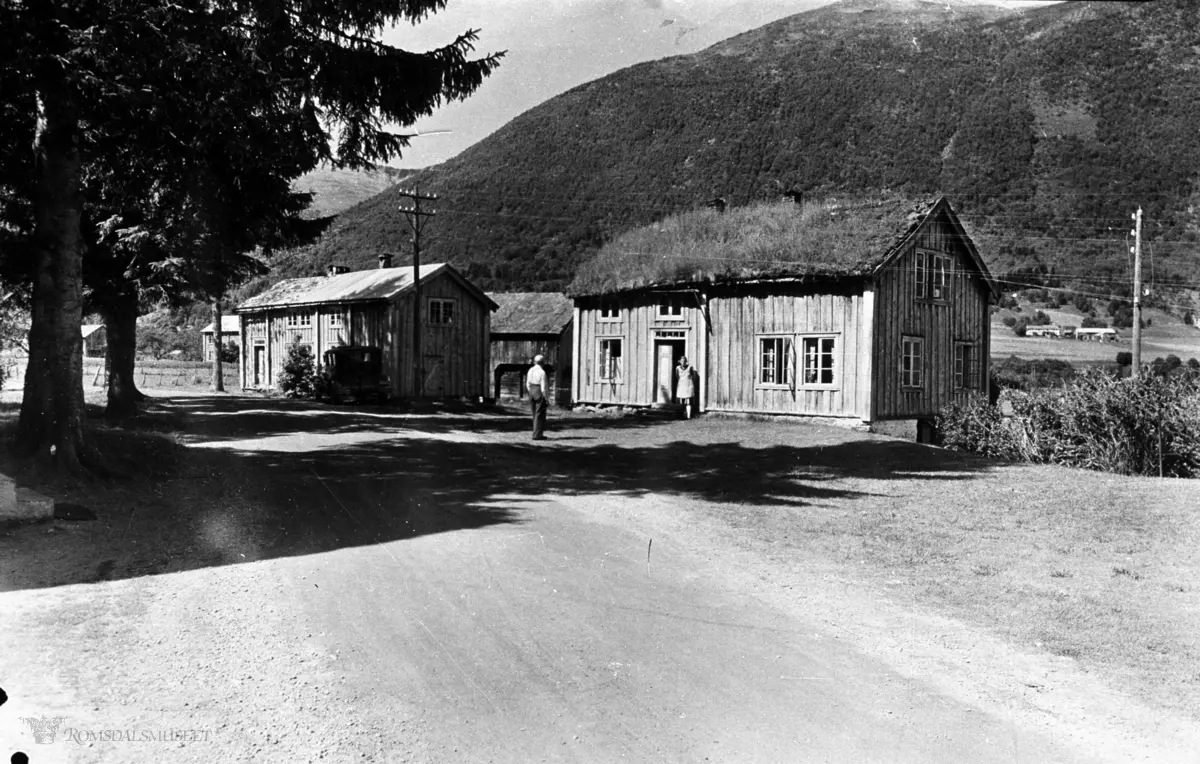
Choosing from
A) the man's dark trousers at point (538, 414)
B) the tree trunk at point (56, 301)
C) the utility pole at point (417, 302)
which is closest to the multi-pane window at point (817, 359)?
the man's dark trousers at point (538, 414)

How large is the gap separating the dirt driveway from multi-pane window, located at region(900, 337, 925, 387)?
16.2 metres

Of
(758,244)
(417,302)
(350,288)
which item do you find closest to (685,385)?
(758,244)

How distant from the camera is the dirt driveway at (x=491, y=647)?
15.8 ft

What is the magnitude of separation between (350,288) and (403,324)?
532cm

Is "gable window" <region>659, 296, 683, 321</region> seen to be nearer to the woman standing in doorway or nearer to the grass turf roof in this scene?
the grass turf roof

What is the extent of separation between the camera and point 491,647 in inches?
241

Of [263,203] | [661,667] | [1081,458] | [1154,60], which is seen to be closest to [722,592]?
[661,667]

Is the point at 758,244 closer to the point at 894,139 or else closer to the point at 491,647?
the point at 491,647

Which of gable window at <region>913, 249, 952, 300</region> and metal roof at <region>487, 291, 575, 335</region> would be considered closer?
gable window at <region>913, 249, 952, 300</region>

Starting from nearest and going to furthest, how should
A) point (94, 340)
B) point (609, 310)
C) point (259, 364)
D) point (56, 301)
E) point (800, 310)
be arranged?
point (56, 301)
point (800, 310)
point (609, 310)
point (259, 364)
point (94, 340)

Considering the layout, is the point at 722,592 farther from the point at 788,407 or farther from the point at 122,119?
the point at 788,407

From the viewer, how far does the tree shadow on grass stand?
8961 millimetres

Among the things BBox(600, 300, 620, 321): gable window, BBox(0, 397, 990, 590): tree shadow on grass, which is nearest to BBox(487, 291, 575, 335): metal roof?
BBox(600, 300, 620, 321): gable window

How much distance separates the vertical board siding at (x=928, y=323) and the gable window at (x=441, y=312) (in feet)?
71.4
